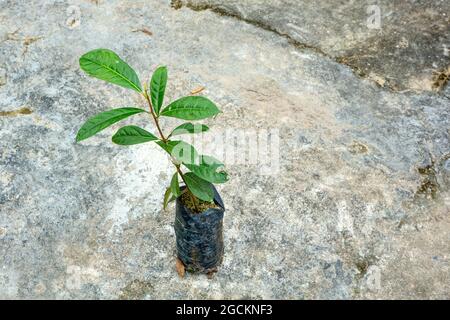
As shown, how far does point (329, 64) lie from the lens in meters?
2.68

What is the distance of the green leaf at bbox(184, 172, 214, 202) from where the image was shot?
5.49 ft

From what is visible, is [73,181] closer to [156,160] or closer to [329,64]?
[156,160]

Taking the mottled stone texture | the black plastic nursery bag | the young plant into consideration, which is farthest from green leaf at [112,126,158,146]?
the mottled stone texture

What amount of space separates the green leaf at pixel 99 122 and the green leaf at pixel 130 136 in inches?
1.7

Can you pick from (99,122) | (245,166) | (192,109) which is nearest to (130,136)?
(99,122)

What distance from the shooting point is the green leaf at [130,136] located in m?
1.61

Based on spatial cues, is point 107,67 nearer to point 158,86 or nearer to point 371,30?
point 158,86

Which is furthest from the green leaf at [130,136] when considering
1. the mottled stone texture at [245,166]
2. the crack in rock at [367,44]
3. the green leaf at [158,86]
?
the crack in rock at [367,44]

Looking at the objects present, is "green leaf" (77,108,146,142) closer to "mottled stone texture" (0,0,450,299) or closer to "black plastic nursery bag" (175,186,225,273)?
"black plastic nursery bag" (175,186,225,273)

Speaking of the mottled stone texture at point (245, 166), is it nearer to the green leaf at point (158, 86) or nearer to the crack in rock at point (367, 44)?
the crack in rock at point (367, 44)

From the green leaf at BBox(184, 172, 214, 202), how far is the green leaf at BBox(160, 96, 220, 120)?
21 centimetres
